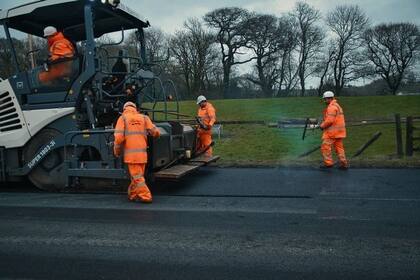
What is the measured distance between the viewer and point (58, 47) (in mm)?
7117

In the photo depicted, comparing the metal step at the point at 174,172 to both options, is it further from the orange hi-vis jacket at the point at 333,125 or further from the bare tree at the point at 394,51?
the bare tree at the point at 394,51

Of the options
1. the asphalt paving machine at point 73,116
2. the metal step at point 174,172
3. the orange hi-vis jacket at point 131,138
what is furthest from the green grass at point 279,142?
the orange hi-vis jacket at point 131,138

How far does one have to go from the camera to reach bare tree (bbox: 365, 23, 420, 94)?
52.0 meters

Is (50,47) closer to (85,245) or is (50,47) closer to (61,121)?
(61,121)

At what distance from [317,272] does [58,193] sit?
481 centimetres

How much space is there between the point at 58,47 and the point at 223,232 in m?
4.20

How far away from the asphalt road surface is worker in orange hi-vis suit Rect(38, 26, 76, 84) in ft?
6.33

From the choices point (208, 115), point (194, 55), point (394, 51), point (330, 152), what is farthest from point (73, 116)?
point (394, 51)

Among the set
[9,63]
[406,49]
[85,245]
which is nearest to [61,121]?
[9,63]

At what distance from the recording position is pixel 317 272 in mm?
3691

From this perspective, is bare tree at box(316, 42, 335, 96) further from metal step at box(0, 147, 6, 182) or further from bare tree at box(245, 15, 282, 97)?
metal step at box(0, 147, 6, 182)

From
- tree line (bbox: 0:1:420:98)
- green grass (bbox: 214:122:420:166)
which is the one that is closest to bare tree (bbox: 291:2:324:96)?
tree line (bbox: 0:1:420:98)

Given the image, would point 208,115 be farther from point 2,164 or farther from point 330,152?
point 2,164

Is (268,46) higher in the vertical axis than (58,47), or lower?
higher
